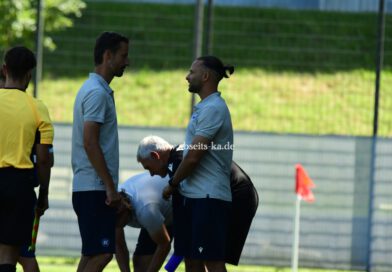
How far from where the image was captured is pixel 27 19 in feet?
52.8

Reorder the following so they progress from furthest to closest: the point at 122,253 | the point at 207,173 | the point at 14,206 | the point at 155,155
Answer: the point at 122,253, the point at 155,155, the point at 207,173, the point at 14,206

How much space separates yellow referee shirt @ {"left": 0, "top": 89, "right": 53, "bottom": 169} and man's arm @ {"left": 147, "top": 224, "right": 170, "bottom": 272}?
1.54 meters

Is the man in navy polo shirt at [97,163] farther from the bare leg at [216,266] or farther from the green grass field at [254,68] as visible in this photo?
the green grass field at [254,68]

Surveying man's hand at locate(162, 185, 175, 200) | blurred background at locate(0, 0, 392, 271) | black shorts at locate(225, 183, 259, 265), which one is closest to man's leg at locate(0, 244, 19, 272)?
man's hand at locate(162, 185, 175, 200)

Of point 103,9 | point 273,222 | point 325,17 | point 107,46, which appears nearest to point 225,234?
point 107,46

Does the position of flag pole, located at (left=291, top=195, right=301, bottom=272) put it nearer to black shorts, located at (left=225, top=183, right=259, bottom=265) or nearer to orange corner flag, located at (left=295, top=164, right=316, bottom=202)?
orange corner flag, located at (left=295, top=164, right=316, bottom=202)

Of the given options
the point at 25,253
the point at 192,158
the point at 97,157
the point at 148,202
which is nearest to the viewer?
the point at 97,157

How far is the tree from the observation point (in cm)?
1520

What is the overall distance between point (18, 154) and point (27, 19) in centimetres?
998

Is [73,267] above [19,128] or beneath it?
beneath

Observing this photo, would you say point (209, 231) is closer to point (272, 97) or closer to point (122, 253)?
point (122, 253)

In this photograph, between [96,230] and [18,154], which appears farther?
[96,230]

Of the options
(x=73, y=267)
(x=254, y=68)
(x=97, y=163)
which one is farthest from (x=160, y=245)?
(x=254, y=68)

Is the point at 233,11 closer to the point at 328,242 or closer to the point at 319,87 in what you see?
the point at 319,87
